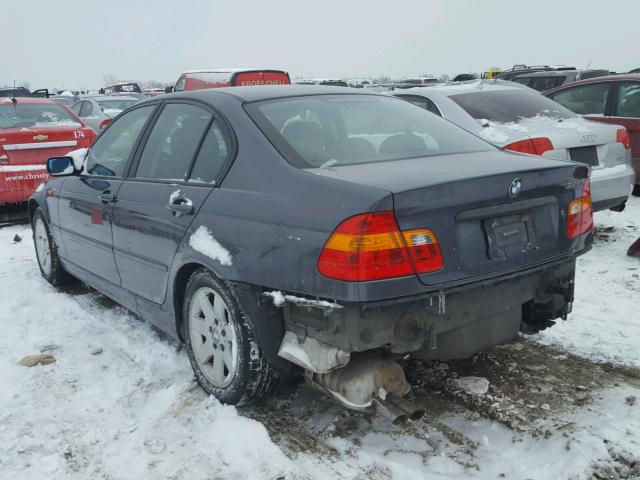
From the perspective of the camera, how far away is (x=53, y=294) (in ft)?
17.7

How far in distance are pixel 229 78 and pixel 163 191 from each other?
359 inches

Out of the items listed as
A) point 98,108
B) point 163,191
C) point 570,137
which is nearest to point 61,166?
point 163,191

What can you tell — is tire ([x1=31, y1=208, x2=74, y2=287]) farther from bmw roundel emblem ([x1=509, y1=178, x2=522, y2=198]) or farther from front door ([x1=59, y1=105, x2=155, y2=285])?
bmw roundel emblem ([x1=509, y1=178, x2=522, y2=198])

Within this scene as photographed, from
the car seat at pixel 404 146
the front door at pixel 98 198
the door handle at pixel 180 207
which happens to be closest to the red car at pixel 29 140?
the front door at pixel 98 198

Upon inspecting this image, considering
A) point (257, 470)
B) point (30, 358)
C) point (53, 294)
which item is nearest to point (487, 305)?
point (257, 470)

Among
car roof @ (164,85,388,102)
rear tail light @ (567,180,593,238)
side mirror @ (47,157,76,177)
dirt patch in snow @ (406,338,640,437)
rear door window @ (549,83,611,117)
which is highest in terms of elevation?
car roof @ (164,85,388,102)

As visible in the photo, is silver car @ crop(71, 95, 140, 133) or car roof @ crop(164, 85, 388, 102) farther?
silver car @ crop(71, 95, 140, 133)

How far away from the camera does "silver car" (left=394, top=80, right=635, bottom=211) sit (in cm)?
568

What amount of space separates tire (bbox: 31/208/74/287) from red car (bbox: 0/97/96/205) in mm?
2524

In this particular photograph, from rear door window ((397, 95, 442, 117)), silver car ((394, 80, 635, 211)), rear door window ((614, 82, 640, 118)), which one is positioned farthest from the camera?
rear door window ((614, 82, 640, 118))

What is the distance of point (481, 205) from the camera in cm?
271

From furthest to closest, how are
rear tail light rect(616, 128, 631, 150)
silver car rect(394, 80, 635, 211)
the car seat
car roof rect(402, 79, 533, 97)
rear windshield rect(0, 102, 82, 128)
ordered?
1. rear windshield rect(0, 102, 82, 128)
2. car roof rect(402, 79, 533, 97)
3. rear tail light rect(616, 128, 631, 150)
4. silver car rect(394, 80, 635, 211)
5. the car seat

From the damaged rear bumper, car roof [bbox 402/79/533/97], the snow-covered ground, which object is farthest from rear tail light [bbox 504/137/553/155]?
the damaged rear bumper

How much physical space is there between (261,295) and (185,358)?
1.36 m
